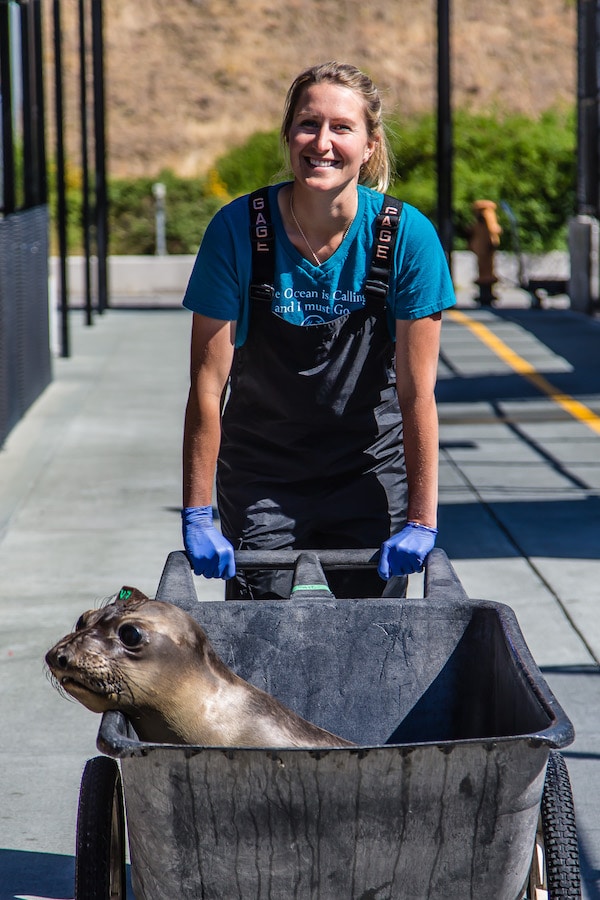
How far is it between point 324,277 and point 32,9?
10.5 metres

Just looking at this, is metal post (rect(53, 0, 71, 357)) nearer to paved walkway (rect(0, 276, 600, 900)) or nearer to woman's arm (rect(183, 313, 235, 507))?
paved walkway (rect(0, 276, 600, 900))

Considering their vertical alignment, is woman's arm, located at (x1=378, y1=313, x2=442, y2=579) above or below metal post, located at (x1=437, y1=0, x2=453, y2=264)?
below

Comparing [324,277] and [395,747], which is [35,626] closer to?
[324,277]

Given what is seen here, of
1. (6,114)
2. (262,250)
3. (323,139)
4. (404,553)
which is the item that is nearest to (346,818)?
(404,553)

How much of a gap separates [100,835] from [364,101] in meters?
1.81

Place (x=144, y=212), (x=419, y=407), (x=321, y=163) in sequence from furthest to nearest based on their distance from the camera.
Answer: (x=144, y=212)
(x=419, y=407)
(x=321, y=163)

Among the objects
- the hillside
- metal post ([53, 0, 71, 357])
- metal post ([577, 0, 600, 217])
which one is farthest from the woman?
the hillside

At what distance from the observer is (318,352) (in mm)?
3373

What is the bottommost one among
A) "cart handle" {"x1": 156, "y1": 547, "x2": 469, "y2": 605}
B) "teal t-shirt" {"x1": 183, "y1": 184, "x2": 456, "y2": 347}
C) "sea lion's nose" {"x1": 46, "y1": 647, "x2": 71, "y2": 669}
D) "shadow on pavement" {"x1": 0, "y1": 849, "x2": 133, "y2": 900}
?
"shadow on pavement" {"x1": 0, "y1": 849, "x2": 133, "y2": 900}

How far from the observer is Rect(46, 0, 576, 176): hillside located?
187 feet

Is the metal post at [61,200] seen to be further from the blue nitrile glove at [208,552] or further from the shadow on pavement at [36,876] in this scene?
the blue nitrile glove at [208,552]

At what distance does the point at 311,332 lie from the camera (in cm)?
334

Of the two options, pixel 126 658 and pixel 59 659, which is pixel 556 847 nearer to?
pixel 126 658

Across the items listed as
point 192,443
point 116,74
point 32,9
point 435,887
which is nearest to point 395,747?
point 435,887
